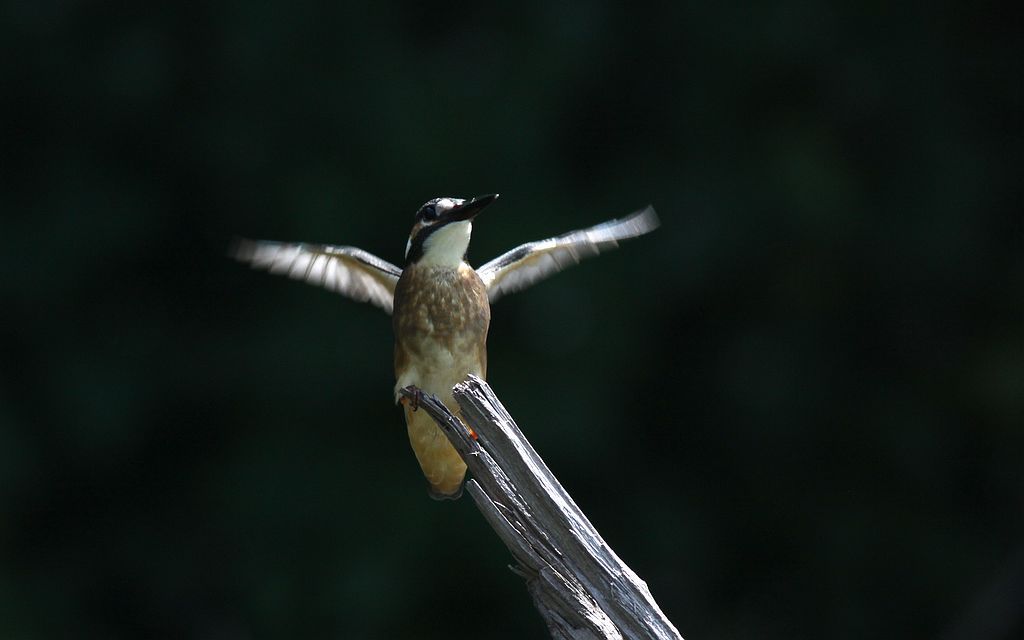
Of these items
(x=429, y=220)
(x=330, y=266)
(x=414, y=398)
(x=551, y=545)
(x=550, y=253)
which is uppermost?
(x=330, y=266)

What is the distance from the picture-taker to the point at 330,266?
3307 mm

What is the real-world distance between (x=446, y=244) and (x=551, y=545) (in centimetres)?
110

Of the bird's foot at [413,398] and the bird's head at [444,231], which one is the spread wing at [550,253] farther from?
the bird's foot at [413,398]

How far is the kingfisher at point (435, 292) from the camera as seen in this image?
2.94 m

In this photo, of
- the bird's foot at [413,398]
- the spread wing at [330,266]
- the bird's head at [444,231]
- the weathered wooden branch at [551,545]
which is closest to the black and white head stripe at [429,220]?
the bird's head at [444,231]

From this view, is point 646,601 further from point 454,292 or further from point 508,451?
point 454,292

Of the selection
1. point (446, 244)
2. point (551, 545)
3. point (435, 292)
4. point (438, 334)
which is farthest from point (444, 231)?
point (551, 545)

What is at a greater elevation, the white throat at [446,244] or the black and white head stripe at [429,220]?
the black and white head stripe at [429,220]

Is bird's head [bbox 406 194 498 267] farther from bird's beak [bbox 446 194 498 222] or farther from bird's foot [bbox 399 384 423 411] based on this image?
bird's foot [bbox 399 384 423 411]

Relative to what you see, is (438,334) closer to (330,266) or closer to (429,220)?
(429,220)

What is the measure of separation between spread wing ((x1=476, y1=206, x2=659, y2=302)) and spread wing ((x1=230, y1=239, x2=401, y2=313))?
0.93 feet

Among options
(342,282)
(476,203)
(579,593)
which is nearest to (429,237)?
(476,203)

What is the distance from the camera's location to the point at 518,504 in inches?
85.3

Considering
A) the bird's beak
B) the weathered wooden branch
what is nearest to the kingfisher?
the bird's beak
